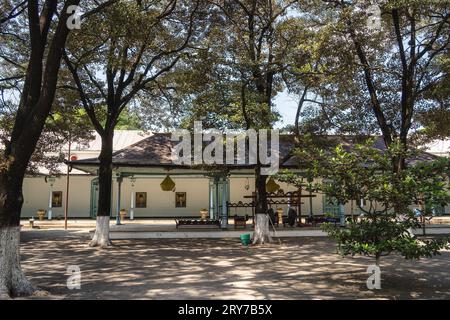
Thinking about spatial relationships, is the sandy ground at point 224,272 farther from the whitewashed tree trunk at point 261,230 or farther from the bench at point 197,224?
the bench at point 197,224

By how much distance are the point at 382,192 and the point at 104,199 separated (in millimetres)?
10705

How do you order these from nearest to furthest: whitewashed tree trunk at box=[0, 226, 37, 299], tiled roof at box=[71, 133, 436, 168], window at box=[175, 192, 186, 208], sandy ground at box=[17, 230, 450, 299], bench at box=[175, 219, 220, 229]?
whitewashed tree trunk at box=[0, 226, 37, 299], sandy ground at box=[17, 230, 450, 299], tiled roof at box=[71, 133, 436, 168], bench at box=[175, 219, 220, 229], window at box=[175, 192, 186, 208]

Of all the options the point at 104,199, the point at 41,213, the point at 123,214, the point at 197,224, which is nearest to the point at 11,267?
the point at 104,199

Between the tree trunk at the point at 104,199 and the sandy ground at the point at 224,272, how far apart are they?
608 mm

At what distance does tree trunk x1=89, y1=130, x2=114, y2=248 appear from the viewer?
1524 centimetres

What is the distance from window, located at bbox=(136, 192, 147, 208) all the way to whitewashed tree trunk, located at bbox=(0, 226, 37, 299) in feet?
69.7

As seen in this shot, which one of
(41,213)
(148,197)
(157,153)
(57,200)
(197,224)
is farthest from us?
(57,200)

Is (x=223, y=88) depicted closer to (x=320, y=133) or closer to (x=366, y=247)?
(x=320, y=133)

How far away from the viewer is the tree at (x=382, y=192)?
24.8ft

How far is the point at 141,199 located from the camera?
95.1ft

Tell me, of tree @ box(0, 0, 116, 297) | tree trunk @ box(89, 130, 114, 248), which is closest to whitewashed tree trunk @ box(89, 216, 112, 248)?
tree trunk @ box(89, 130, 114, 248)

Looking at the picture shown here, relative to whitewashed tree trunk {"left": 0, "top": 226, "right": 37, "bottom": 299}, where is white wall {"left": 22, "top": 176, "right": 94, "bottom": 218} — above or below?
above

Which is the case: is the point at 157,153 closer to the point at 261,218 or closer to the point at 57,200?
the point at 261,218

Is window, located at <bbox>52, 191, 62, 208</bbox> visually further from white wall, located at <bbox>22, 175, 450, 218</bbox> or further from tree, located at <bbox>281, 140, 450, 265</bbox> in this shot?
Result: tree, located at <bbox>281, 140, 450, 265</bbox>
